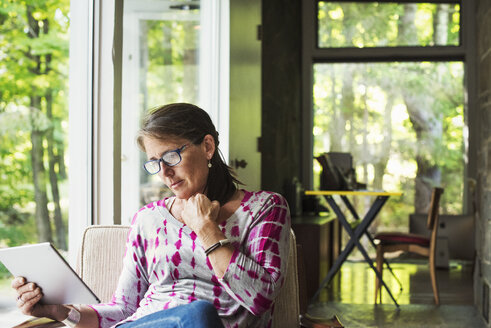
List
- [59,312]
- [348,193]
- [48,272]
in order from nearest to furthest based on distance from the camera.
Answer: [48,272] < [59,312] < [348,193]

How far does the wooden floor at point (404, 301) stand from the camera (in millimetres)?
4523

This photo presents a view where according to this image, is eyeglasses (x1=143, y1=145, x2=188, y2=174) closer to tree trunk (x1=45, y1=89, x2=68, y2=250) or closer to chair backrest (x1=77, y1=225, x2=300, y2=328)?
chair backrest (x1=77, y1=225, x2=300, y2=328)

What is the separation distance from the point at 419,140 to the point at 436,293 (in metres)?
3.00

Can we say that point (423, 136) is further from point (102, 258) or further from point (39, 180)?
point (102, 258)

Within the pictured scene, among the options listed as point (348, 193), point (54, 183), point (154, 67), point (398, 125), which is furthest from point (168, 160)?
point (398, 125)

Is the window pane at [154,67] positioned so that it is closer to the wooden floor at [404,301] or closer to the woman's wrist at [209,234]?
the wooden floor at [404,301]

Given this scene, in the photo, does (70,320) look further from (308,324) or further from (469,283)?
(469,283)

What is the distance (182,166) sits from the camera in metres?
1.88

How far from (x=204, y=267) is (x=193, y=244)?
0.08 metres

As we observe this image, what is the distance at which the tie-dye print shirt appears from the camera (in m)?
1.71

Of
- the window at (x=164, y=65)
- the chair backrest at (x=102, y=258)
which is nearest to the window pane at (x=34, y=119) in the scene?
the chair backrest at (x=102, y=258)

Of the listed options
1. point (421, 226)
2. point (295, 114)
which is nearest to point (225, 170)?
point (295, 114)

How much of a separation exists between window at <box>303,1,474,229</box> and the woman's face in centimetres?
608

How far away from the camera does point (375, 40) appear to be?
25.6 feet
